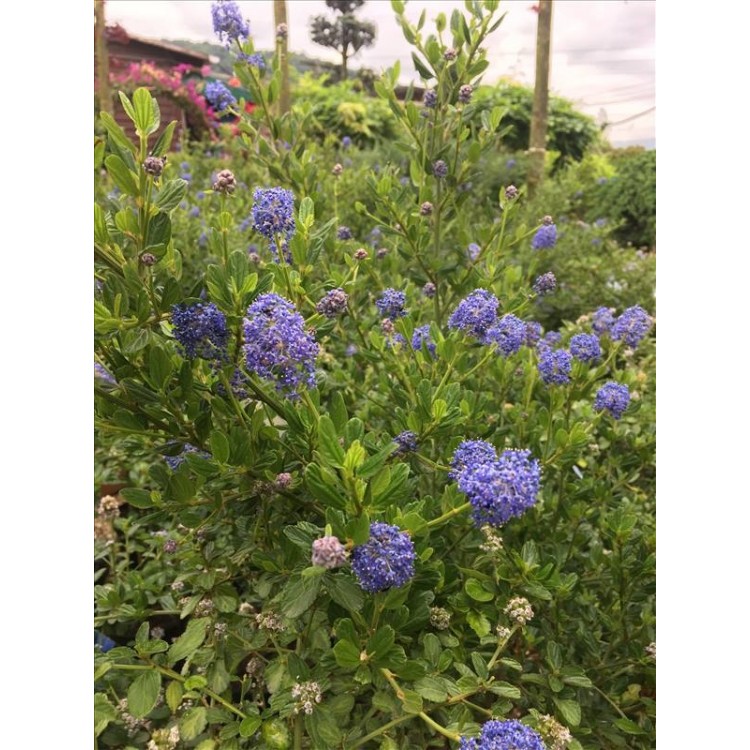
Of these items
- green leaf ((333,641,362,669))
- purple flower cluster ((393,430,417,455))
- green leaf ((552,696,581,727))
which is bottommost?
green leaf ((552,696,581,727))

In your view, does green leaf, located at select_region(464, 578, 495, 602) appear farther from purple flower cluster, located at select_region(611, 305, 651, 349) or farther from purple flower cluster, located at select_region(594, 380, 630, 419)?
purple flower cluster, located at select_region(611, 305, 651, 349)

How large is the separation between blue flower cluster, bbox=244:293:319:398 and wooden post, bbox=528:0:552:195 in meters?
4.46

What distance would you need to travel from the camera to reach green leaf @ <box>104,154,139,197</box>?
37.6 inches

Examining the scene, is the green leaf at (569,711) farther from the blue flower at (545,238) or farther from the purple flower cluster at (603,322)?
the blue flower at (545,238)

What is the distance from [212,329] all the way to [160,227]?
0.58 ft

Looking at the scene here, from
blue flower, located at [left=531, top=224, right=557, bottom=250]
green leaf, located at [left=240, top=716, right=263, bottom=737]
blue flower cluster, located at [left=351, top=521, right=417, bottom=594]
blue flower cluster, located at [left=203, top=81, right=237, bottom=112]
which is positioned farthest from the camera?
blue flower, located at [left=531, top=224, right=557, bottom=250]

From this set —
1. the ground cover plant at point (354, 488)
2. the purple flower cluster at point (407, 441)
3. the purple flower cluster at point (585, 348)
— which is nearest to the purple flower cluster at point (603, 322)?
the ground cover plant at point (354, 488)

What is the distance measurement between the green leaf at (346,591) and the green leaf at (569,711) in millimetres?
518

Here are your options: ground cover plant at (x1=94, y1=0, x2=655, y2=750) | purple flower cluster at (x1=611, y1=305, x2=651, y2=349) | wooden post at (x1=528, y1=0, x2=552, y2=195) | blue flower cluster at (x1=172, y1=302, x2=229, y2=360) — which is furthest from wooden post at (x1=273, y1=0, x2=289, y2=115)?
wooden post at (x1=528, y1=0, x2=552, y2=195)

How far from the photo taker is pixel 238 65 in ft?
5.57

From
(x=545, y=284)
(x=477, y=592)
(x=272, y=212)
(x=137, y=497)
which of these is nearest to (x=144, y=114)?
(x=272, y=212)

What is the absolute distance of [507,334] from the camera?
1.45 m

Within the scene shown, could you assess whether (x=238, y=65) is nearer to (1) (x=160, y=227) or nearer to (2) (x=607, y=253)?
(1) (x=160, y=227)

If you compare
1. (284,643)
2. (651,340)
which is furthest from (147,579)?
(651,340)
